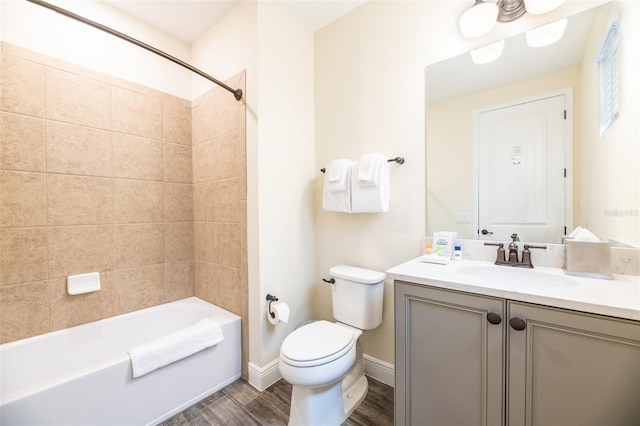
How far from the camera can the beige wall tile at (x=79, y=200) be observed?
1.62m

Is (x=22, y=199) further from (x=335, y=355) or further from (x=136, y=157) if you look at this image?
(x=335, y=355)

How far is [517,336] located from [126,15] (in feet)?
9.89

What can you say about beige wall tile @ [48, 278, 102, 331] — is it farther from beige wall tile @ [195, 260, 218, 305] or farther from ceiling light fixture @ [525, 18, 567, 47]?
ceiling light fixture @ [525, 18, 567, 47]

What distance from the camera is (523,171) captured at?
52.0 inches

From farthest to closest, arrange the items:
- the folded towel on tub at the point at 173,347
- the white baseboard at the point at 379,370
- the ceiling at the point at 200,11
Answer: the ceiling at the point at 200,11, the white baseboard at the point at 379,370, the folded towel on tub at the point at 173,347

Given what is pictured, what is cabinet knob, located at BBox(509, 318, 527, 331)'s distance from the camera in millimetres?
864

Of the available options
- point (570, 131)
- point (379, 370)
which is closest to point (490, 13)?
point (570, 131)

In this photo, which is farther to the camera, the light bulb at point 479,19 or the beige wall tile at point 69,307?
the beige wall tile at point 69,307

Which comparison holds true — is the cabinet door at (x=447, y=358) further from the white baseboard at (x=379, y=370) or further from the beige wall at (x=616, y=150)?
the beige wall at (x=616, y=150)

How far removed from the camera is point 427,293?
42.1 inches

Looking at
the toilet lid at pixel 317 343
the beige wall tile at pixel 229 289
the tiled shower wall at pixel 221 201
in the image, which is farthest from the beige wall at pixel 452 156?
the beige wall tile at pixel 229 289

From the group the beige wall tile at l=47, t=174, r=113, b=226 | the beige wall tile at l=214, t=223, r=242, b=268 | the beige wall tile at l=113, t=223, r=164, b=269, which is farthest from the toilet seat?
the beige wall tile at l=47, t=174, r=113, b=226

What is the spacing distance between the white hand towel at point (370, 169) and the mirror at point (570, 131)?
11.5 inches

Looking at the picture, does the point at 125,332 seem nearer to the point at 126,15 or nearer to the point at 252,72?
the point at 252,72
